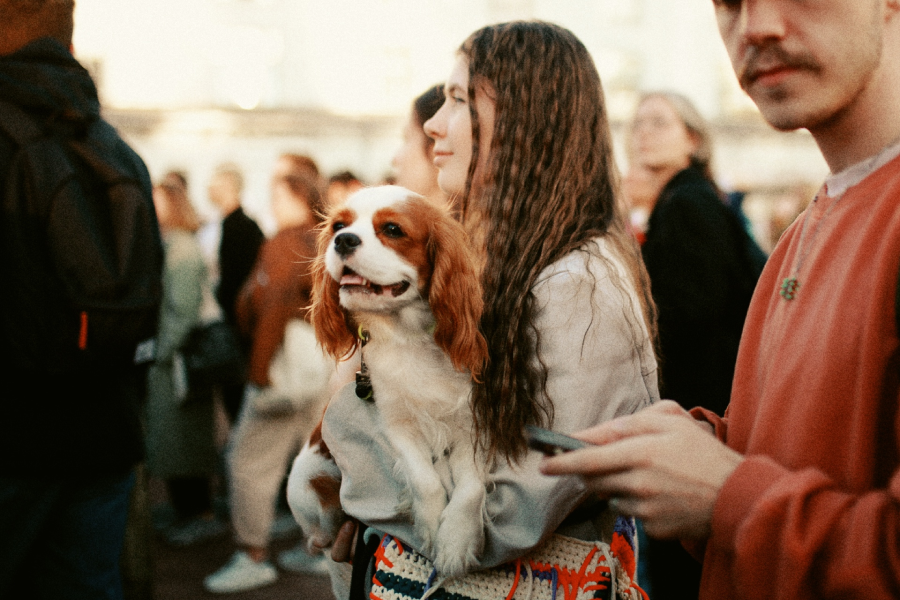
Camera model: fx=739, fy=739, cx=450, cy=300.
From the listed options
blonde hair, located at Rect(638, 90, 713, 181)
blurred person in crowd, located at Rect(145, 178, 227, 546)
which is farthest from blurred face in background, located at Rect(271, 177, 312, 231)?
blonde hair, located at Rect(638, 90, 713, 181)

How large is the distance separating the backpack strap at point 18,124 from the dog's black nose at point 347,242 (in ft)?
2.71

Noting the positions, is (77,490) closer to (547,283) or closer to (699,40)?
(547,283)

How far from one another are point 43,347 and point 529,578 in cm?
127

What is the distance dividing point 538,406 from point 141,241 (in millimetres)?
1197

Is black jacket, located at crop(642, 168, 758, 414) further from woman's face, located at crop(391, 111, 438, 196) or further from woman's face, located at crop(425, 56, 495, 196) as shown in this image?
woman's face, located at crop(425, 56, 495, 196)

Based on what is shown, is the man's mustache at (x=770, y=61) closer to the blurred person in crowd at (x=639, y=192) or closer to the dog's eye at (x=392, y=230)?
the dog's eye at (x=392, y=230)

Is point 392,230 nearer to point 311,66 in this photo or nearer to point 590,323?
point 590,323

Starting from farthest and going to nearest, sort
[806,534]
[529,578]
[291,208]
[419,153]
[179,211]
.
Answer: [179,211] < [291,208] < [419,153] < [529,578] < [806,534]

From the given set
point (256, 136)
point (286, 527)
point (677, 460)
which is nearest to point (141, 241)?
point (677, 460)

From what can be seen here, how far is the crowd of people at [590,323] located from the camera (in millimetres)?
804

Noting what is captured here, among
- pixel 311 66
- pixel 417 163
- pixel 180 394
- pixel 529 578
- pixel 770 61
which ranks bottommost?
pixel 180 394

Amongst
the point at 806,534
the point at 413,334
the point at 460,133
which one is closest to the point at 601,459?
the point at 806,534

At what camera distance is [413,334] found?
70.6 inches

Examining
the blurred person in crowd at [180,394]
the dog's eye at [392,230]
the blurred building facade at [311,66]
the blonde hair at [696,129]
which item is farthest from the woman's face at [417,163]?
the blurred building facade at [311,66]
